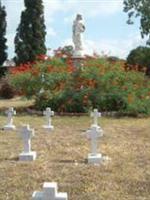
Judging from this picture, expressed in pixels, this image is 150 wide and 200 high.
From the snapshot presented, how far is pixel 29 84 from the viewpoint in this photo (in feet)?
64.2

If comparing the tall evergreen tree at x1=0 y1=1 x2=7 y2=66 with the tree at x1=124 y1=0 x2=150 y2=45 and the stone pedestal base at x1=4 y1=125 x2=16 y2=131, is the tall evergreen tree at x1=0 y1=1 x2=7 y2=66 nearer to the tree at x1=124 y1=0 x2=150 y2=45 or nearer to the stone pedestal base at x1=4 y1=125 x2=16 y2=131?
the tree at x1=124 y1=0 x2=150 y2=45

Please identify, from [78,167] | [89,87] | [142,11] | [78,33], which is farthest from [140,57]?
[78,167]

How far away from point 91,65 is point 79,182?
1176 cm

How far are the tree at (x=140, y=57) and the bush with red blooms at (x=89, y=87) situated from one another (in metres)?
18.9

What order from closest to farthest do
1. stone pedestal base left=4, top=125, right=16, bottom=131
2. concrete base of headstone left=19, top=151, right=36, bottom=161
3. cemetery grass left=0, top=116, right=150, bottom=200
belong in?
1. cemetery grass left=0, top=116, right=150, bottom=200
2. concrete base of headstone left=19, top=151, right=36, bottom=161
3. stone pedestal base left=4, top=125, right=16, bottom=131

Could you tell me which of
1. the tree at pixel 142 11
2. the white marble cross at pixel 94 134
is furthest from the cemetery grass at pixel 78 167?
the tree at pixel 142 11

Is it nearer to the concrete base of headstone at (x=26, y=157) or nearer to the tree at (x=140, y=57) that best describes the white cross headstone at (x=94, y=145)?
the concrete base of headstone at (x=26, y=157)

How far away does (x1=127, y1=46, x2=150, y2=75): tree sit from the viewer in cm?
3891

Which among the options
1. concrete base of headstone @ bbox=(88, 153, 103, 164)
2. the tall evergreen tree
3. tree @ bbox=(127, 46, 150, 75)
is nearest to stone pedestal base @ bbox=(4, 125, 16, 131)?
concrete base of headstone @ bbox=(88, 153, 103, 164)

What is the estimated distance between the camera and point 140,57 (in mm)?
39469

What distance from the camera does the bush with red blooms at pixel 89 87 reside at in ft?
59.9

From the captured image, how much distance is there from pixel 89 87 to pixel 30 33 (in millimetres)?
20121

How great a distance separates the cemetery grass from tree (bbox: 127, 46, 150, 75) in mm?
25892

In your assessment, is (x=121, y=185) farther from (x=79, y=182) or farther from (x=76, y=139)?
(x=76, y=139)
